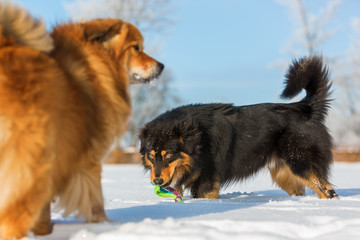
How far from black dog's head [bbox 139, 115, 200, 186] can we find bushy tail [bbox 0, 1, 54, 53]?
3.02 metres

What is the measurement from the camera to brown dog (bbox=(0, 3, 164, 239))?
2.42 meters

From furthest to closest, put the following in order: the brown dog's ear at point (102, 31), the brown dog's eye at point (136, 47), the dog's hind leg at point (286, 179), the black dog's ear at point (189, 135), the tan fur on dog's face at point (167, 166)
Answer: the dog's hind leg at point (286, 179) < the black dog's ear at point (189, 135) < the tan fur on dog's face at point (167, 166) < the brown dog's eye at point (136, 47) < the brown dog's ear at point (102, 31)

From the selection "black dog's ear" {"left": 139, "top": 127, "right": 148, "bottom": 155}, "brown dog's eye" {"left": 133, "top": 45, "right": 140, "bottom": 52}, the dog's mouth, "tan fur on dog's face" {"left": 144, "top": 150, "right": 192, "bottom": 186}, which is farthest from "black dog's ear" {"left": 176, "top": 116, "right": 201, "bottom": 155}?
"brown dog's eye" {"left": 133, "top": 45, "right": 140, "bottom": 52}

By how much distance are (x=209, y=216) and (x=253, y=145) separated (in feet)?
9.19

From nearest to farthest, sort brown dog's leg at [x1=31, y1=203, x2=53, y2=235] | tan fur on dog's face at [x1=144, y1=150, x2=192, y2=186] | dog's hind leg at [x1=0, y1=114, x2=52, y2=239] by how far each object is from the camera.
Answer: dog's hind leg at [x1=0, y1=114, x2=52, y2=239] < brown dog's leg at [x1=31, y1=203, x2=53, y2=235] < tan fur on dog's face at [x1=144, y1=150, x2=192, y2=186]

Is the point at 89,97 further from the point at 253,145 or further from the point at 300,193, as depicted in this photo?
the point at 300,193

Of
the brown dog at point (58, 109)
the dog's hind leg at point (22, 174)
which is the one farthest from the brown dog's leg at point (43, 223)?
the dog's hind leg at point (22, 174)

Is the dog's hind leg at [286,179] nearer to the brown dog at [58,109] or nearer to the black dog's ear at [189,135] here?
the black dog's ear at [189,135]

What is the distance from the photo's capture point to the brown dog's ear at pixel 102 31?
315 centimetres

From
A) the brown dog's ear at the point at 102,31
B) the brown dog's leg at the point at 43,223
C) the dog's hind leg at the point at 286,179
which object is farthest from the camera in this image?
the dog's hind leg at the point at 286,179

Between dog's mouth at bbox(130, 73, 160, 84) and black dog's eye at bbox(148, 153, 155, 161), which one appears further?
black dog's eye at bbox(148, 153, 155, 161)

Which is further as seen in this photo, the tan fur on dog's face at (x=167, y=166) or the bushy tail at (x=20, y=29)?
the tan fur on dog's face at (x=167, y=166)

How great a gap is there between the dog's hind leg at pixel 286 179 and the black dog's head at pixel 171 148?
133 centimetres

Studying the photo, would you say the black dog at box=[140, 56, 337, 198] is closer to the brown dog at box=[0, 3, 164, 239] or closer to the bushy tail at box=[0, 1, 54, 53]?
the brown dog at box=[0, 3, 164, 239]
